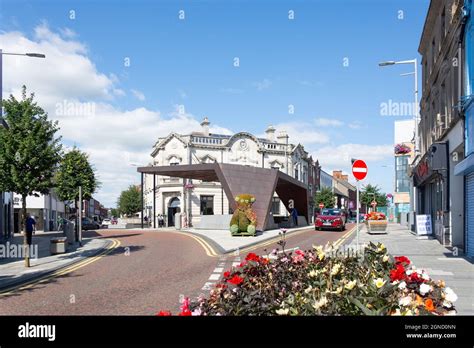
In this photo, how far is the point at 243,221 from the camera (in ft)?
89.0

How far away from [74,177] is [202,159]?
17754 mm

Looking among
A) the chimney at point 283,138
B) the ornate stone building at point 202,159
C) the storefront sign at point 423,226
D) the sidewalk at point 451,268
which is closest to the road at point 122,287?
the sidewalk at point 451,268

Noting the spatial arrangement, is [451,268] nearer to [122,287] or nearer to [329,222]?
[122,287]

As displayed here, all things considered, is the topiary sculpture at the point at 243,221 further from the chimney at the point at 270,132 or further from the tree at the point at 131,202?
the tree at the point at 131,202

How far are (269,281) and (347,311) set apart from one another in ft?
4.80

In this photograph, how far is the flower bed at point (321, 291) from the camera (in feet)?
13.2

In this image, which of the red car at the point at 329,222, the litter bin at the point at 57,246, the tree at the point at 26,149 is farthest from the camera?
the red car at the point at 329,222

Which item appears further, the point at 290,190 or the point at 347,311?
the point at 290,190

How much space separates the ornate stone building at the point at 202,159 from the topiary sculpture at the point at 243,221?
25125mm

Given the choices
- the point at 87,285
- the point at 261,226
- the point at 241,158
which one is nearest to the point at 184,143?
the point at 241,158

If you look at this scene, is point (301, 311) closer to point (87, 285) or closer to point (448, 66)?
point (87, 285)

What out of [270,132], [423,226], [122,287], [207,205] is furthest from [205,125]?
[122,287]

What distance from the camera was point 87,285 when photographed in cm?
1091
